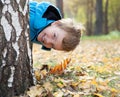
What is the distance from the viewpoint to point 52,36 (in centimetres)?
366

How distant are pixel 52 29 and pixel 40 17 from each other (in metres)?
0.25

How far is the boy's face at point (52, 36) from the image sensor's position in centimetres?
362

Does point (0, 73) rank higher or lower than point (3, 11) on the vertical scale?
lower

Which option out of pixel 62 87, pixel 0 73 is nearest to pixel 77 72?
pixel 62 87

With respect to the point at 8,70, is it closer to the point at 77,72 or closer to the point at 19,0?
the point at 19,0

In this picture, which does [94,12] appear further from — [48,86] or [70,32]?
[48,86]

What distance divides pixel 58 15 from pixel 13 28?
1374 millimetres

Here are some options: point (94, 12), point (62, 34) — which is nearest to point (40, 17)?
point (62, 34)

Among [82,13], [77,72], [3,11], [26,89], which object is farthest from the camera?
[82,13]

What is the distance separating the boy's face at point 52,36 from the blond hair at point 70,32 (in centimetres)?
5

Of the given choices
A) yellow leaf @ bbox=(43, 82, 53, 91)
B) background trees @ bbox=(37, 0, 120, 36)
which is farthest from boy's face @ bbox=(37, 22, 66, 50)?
background trees @ bbox=(37, 0, 120, 36)

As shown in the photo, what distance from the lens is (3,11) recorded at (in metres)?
2.71

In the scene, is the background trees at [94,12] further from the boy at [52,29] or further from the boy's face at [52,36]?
the boy's face at [52,36]

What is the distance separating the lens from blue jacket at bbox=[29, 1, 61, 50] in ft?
12.4
